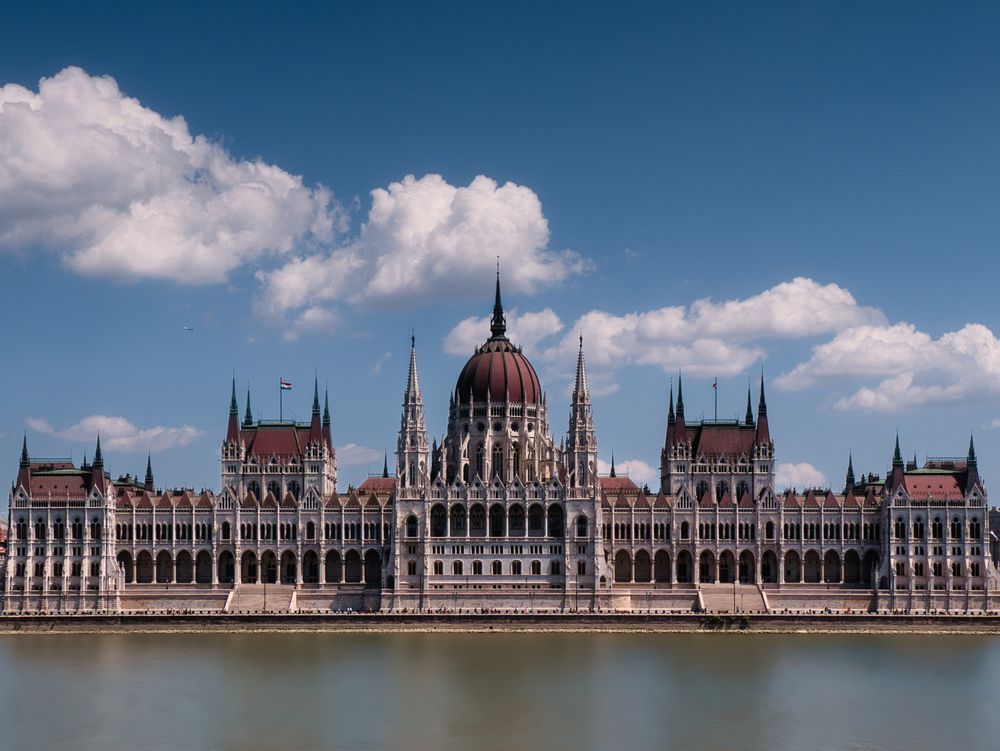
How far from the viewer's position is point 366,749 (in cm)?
7412

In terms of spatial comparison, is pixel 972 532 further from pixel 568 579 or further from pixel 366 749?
pixel 366 749

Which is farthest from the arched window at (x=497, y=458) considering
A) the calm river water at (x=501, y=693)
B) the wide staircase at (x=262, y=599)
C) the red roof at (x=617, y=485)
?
the calm river water at (x=501, y=693)

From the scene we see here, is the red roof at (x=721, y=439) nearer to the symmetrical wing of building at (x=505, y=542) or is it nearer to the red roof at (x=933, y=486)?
the symmetrical wing of building at (x=505, y=542)

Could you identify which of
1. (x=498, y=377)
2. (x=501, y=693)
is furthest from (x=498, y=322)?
(x=501, y=693)

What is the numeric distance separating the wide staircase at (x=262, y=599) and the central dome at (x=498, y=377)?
93.9 feet

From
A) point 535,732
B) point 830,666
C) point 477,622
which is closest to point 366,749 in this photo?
point 535,732

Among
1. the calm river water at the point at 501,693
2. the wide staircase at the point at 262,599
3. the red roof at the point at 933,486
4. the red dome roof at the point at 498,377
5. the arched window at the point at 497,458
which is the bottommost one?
the calm river water at the point at 501,693

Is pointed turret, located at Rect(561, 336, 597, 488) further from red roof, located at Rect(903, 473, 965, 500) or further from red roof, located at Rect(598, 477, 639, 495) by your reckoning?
red roof, located at Rect(903, 473, 965, 500)

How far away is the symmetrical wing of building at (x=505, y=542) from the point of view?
138 metres

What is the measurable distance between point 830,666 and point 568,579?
39095 mm

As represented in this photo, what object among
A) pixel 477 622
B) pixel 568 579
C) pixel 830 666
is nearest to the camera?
pixel 830 666

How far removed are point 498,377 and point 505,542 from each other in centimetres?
2112

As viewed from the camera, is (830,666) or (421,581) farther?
(421,581)

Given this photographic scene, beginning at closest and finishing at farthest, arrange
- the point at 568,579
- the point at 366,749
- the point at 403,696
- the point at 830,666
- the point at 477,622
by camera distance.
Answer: the point at 366,749, the point at 403,696, the point at 830,666, the point at 477,622, the point at 568,579
